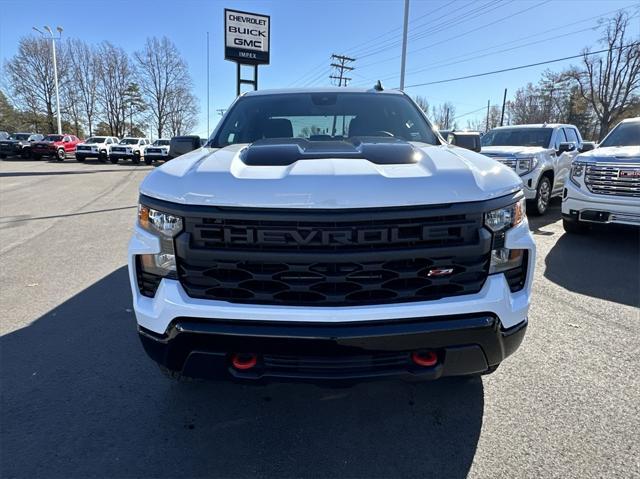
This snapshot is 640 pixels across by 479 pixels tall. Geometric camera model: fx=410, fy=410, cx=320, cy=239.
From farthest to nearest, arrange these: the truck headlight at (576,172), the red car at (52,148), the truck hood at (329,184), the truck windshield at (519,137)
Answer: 1. the red car at (52,148)
2. the truck windshield at (519,137)
3. the truck headlight at (576,172)
4. the truck hood at (329,184)

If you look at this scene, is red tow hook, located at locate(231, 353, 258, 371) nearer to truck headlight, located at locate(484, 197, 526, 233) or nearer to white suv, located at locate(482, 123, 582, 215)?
truck headlight, located at locate(484, 197, 526, 233)

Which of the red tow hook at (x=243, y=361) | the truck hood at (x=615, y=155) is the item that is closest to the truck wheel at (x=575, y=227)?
the truck hood at (x=615, y=155)

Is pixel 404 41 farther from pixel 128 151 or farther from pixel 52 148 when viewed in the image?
pixel 52 148

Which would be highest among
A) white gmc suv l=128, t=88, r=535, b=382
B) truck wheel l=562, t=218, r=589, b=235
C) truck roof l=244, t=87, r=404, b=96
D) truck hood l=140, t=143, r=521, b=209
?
truck roof l=244, t=87, r=404, b=96

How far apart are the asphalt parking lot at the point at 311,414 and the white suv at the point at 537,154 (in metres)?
5.14

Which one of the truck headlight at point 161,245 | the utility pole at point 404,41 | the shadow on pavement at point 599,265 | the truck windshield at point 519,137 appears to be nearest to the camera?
the truck headlight at point 161,245

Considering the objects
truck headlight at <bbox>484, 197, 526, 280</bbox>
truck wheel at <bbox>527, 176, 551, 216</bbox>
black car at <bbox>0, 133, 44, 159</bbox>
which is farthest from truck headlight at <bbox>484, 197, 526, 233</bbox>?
black car at <bbox>0, 133, 44, 159</bbox>

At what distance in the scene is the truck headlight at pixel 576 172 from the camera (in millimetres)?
6305

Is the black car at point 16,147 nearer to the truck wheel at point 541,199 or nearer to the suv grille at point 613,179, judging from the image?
the truck wheel at point 541,199

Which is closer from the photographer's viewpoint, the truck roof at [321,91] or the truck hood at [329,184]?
the truck hood at [329,184]

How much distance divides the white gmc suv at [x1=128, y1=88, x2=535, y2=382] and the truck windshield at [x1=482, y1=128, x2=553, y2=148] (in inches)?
347

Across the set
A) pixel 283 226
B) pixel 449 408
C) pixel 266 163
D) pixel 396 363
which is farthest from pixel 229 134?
pixel 449 408

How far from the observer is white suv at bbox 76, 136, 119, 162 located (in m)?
29.3

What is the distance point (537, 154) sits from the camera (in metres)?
8.38
